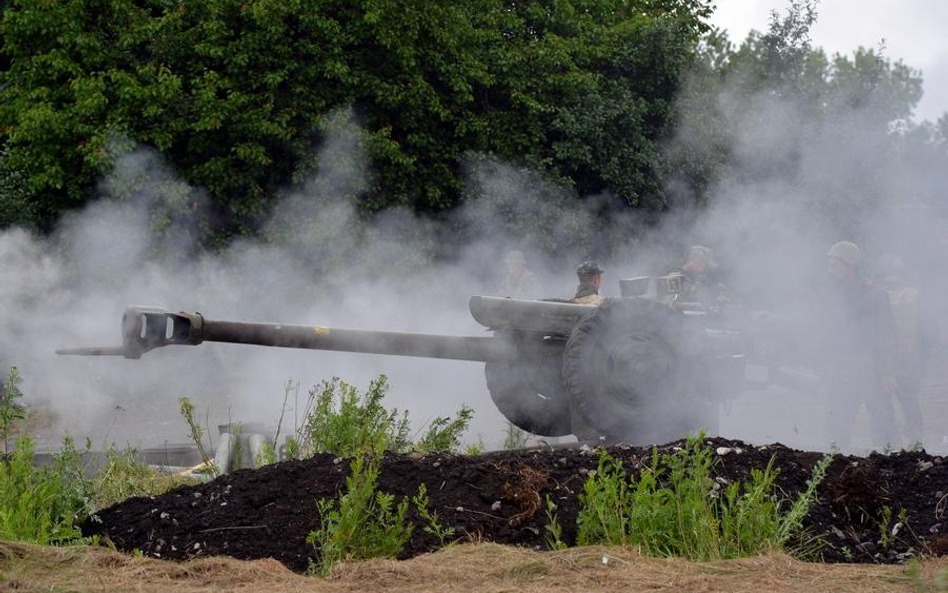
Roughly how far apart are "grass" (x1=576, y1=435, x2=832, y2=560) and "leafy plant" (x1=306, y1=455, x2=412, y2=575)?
73 cm

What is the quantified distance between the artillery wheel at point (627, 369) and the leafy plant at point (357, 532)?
313 cm

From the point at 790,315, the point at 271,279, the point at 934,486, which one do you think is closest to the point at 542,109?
the point at 271,279

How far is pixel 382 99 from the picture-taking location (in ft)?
54.3

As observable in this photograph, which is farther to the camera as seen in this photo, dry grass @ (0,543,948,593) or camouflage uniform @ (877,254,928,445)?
camouflage uniform @ (877,254,928,445)

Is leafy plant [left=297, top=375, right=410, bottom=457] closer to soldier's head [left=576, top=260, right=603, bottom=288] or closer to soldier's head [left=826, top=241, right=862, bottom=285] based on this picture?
soldier's head [left=576, top=260, right=603, bottom=288]

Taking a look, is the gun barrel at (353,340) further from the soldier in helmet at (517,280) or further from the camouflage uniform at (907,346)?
the soldier in helmet at (517,280)

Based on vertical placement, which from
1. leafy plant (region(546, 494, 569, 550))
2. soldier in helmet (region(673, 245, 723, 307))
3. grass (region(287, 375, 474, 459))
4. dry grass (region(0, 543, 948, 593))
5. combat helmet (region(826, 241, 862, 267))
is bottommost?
dry grass (region(0, 543, 948, 593))

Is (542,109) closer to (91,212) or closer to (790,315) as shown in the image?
(91,212)

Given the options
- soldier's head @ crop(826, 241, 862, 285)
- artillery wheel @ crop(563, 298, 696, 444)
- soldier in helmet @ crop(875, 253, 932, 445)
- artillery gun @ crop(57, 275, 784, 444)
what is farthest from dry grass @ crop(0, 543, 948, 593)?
soldier in helmet @ crop(875, 253, 932, 445)

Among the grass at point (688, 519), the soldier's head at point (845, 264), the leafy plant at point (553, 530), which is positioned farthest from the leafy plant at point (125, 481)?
the soldier's head at point (845, 264)

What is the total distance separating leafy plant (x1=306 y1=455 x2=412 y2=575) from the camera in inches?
190

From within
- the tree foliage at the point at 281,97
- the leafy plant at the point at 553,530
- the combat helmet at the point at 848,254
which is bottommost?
the leafy plant at the point at 553,530

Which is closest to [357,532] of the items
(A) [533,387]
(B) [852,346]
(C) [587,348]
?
(C) [587,348]

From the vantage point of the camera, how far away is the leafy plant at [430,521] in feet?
16.5
